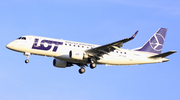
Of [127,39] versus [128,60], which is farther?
[128,60]

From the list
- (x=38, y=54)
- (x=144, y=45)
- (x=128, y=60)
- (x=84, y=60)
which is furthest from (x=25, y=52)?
(x=144, y=45)

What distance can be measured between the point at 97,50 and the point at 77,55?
294 centimetres

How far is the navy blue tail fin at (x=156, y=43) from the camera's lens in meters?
50.8

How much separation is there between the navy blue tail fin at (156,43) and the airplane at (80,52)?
169cm

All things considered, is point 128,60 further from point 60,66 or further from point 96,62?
point 60,66

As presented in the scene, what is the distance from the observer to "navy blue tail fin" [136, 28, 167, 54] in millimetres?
50816

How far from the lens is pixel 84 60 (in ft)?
148

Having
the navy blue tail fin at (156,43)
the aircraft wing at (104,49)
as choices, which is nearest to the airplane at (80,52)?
the aircraft wing at (104,49)

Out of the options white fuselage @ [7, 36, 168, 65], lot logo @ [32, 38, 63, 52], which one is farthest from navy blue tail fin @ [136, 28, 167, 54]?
lot logo @ [32, 38, 63, 52]

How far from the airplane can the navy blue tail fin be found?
169cm

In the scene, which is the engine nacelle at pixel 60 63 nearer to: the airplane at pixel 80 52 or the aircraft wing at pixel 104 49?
the airplane at pixel 80 52

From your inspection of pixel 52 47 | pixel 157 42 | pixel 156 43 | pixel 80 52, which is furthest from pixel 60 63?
pixel 157 42

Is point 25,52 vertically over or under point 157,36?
under

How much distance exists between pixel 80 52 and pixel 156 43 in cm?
1476
